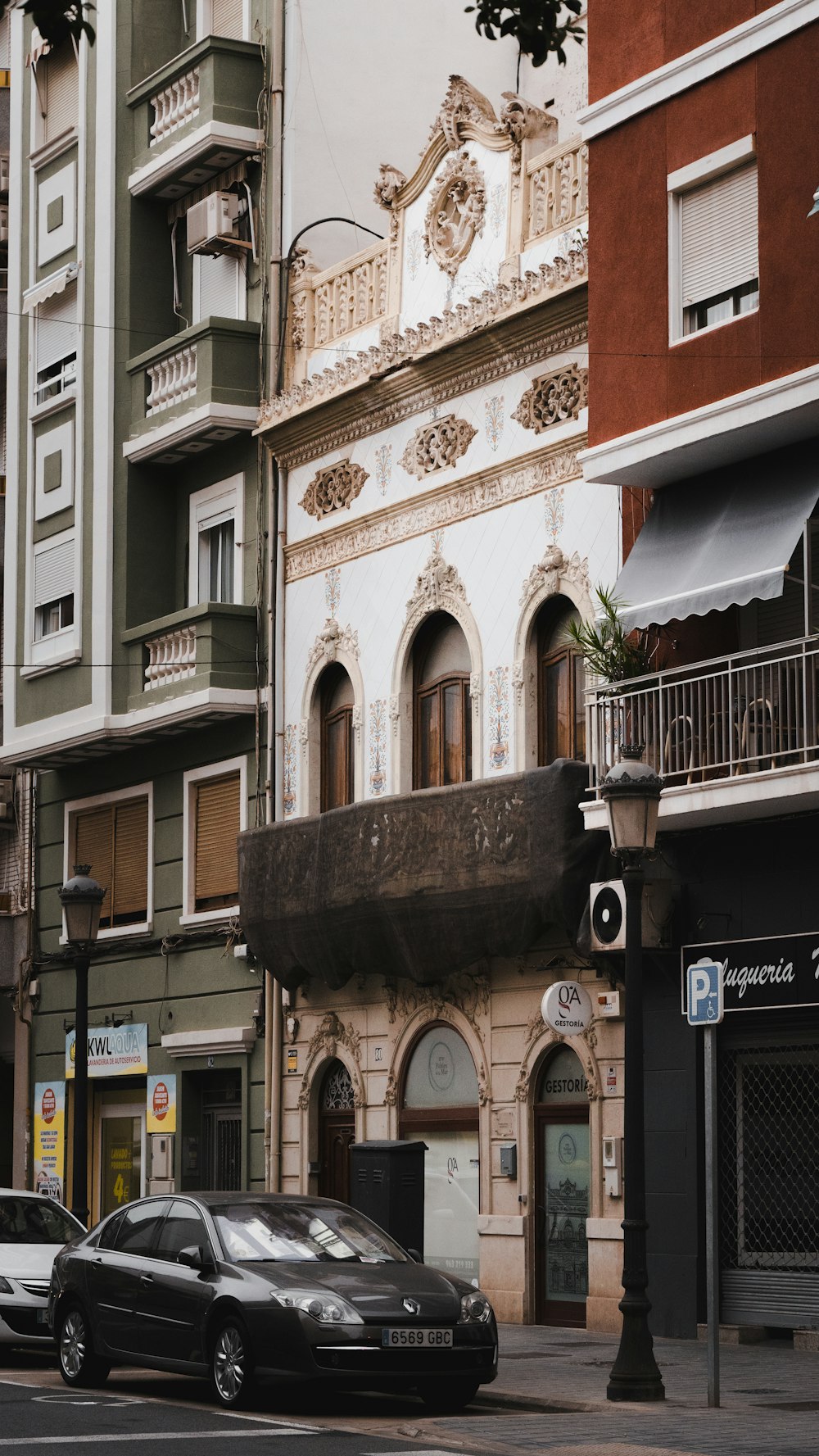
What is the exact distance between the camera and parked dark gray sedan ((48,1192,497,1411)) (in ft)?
46.7

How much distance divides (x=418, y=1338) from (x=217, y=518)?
50.0ft

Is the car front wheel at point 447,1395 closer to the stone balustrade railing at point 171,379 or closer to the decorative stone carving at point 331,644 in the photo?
the decorative stone carving at point 331,644

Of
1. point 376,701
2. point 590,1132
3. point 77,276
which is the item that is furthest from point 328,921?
point 77,276

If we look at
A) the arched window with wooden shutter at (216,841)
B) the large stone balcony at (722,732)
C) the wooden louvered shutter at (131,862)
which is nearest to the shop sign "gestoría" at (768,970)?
the large stone balcony at (722,732)

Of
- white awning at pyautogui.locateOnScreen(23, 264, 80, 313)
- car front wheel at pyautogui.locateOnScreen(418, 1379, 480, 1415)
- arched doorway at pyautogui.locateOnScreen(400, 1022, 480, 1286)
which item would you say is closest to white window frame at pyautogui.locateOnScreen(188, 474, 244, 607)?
white awning at pyautogui.locateOnScreen(23, 264, 80, 313)

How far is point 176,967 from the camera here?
27.9m

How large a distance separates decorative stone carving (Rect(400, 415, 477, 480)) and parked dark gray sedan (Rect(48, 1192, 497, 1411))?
959cm

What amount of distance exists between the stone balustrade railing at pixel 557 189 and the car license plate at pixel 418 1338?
11430 mm

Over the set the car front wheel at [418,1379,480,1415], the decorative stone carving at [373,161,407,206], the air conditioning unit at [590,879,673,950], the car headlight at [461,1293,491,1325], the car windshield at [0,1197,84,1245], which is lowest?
the car front wheel at [418,1379,480,1415]

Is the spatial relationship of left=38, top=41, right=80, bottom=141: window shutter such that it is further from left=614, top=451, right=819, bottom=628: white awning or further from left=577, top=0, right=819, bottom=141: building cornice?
left=614, top=451, right=819, bottom=628: white awning

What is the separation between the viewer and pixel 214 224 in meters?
27.0

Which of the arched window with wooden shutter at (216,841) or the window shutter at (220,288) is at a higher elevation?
the window shutter at (220,288)

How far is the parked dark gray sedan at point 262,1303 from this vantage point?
14.2 m

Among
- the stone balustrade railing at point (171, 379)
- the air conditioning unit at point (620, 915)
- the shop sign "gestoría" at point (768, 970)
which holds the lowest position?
the shop sign "gestoría" at point (768, 970)
